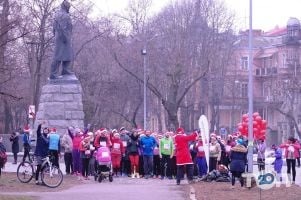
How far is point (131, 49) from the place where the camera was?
6116 centimetres

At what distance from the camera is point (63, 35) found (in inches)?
1289

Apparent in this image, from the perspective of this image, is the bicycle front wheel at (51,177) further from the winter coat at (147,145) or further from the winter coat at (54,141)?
the winter coat at (147,145)

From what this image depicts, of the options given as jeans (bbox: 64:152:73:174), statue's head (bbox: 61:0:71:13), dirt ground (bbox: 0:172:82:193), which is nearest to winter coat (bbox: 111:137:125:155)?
jeans (bbox: 64:152:73:174)

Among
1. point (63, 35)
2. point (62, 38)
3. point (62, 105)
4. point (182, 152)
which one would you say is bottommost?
point (182, 152)

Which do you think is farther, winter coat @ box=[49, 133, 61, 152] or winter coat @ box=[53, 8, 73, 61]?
winter coat @ box=[53, 8, 73, 61]

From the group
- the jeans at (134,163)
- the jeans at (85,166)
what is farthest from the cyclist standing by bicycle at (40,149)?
the jeans at (134,163)

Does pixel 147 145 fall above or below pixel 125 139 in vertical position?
below

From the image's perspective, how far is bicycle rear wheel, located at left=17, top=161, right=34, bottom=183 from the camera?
24.5 m

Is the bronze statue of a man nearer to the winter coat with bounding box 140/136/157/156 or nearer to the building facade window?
the winter coat with bounding box 140/136/157/156

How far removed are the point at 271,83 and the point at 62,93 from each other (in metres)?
56.2

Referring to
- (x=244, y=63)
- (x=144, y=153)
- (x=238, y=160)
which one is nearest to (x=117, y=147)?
(x=144, y=153)

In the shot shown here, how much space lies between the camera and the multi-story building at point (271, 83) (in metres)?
76.4

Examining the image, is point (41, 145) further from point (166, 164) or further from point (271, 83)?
point (271, 83)

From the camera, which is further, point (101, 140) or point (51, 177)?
point (101, 140)
